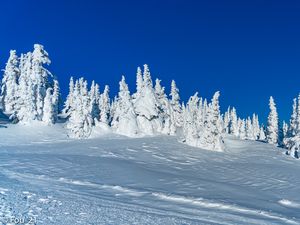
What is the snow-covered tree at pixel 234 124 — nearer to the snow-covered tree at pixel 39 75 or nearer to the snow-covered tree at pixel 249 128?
the snow-covered tree at pixel 249 128

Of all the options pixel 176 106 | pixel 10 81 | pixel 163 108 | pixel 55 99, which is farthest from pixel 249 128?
pixel 10 81

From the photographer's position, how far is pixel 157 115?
256ft

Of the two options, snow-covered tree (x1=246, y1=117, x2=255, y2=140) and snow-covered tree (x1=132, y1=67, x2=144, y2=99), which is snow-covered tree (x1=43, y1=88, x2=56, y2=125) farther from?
snow-covered tree (x1=246, y1=117, x2=255, y2=140)

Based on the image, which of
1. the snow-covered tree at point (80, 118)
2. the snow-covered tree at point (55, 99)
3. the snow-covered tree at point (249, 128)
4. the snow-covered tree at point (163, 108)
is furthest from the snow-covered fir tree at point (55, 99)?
the snow-covered tree at point (249, 128)

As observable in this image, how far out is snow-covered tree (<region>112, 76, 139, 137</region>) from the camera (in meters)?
70.1

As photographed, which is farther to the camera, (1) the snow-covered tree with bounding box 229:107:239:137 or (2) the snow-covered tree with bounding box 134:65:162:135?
(1) the snow-covered tree with bounding box 229:107:239:137

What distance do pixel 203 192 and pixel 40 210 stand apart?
13.5m

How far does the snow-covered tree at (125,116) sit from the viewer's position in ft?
230

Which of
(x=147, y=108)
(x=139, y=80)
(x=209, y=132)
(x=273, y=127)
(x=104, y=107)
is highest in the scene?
(x=139, y=80)

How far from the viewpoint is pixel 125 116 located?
70875 millimetres

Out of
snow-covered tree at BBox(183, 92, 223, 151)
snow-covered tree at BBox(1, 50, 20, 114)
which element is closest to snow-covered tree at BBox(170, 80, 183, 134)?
snow-covered tree at BBox(183, 92, 223, 151)

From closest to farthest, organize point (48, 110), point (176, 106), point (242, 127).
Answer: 1. point (48, 110)
2. point (176, 106)
3. point (242, 127)

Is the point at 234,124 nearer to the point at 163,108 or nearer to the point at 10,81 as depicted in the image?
the point at 163,108

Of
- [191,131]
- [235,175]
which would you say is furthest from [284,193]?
[191,131]
